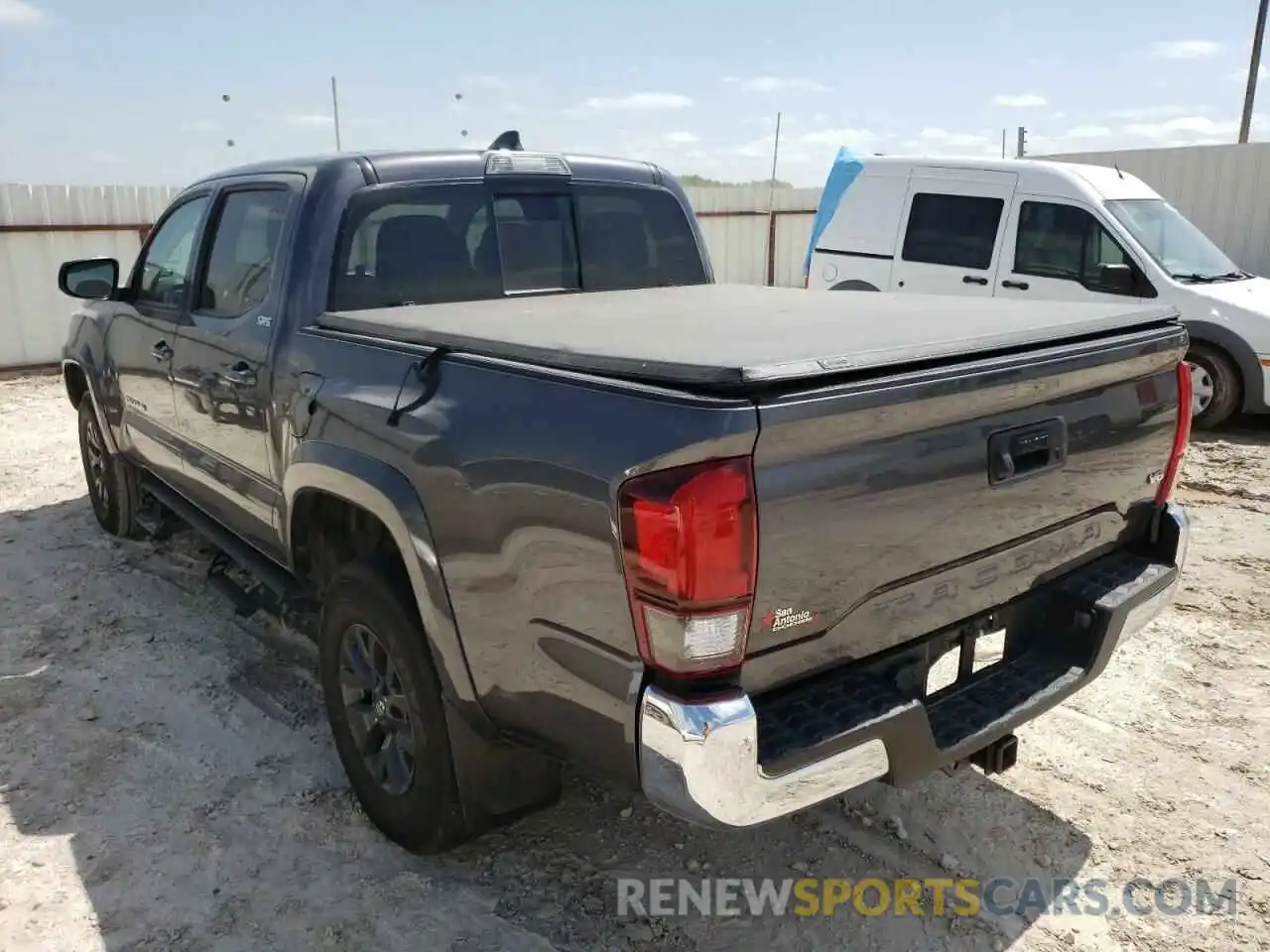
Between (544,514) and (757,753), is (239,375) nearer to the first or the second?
(544,514)

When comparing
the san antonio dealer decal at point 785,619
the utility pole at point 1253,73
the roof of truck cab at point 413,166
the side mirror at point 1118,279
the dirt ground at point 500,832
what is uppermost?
the utility pole at point 1253,73

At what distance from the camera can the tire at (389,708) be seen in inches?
105

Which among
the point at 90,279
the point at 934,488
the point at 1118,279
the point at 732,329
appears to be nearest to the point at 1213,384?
the point at 1118,279

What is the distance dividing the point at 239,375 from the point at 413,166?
0.95 metres

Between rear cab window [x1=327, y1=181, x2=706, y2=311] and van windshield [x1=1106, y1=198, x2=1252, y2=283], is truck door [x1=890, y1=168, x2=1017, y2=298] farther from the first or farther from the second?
rear cab window [x1=327, y1=181, x2=706, y2=311]

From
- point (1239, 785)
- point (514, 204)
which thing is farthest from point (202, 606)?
point (1239, 785)

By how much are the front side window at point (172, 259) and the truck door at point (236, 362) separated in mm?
196

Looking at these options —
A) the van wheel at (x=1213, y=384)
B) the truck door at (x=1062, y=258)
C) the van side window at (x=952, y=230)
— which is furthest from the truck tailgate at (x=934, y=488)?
the van side window at (x=952, y=230)

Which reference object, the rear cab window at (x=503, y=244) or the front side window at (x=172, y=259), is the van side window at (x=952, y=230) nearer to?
the rear cab window at (x=503, y=244)

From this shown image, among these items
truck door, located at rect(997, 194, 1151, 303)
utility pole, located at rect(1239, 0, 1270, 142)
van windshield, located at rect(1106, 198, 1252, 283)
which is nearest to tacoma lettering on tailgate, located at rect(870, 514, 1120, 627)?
truck door, located at rect(997, 194, 1151, 303)

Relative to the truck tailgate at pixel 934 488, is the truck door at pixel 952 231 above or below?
above

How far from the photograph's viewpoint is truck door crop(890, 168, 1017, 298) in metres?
8.38

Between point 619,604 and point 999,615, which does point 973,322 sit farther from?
point 619,604

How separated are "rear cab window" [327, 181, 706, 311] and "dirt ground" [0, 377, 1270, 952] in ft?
5.43
